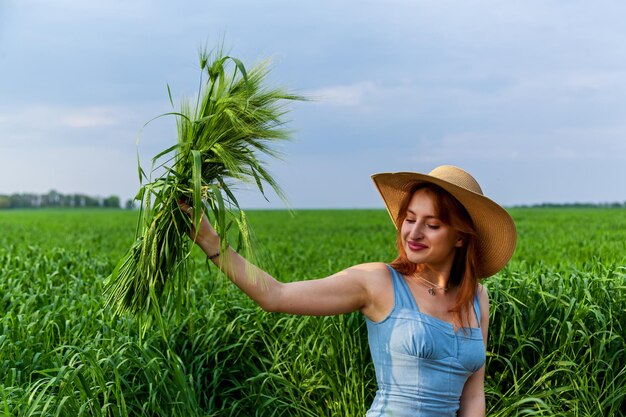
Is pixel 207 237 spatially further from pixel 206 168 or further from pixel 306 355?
pixel 306 355

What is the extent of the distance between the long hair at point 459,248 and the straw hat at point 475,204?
0.09ft

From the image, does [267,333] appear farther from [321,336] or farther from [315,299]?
[315,299]

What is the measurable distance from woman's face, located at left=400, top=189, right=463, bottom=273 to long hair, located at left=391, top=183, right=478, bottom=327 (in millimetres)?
21

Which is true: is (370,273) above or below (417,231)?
below

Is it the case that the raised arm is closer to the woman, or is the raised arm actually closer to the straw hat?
the woman

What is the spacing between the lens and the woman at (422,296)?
2275 millimetres

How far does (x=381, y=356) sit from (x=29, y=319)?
2241mm

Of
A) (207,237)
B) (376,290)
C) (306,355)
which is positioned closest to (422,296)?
(376,290)

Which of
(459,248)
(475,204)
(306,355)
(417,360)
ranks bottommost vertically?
(306,355)

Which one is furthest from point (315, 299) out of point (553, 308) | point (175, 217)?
point (553, 308)

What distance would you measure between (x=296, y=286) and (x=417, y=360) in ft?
1.62

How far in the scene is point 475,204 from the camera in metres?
2.39

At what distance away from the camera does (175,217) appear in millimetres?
2227

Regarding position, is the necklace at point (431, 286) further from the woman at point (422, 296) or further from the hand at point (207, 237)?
the hand at point (207, 237)
